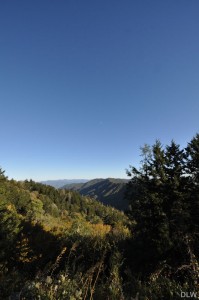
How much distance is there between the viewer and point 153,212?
15.9 metres

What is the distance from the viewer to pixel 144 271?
46.0 feet

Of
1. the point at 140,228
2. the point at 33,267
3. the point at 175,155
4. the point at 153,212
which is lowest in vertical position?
the point at 33,267

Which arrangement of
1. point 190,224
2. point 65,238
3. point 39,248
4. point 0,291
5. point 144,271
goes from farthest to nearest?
point 65,238 < point 39,248 < point 190,224 < point 144,271 < point 0,291

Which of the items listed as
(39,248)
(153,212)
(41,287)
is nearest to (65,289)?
(41,287)

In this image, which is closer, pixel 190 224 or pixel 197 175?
pixel 190 224

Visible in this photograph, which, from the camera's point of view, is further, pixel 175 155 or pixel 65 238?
pixel 65 238

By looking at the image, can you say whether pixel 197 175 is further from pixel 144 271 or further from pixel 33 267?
pixel 33 267

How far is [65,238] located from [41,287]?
1692cm

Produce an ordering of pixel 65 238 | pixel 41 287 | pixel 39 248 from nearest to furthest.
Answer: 1. pixel 41 287
2. pixel 39 248
3. pixel 65 238

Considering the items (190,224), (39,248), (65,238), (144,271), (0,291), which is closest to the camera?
(0,291)

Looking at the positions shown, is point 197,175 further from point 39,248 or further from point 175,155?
point 39,248

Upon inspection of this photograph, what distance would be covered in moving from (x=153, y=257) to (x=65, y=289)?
12.3 metres

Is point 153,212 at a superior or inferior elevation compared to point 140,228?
superior

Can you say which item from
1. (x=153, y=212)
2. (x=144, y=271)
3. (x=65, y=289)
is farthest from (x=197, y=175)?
(x=65, y=289)
